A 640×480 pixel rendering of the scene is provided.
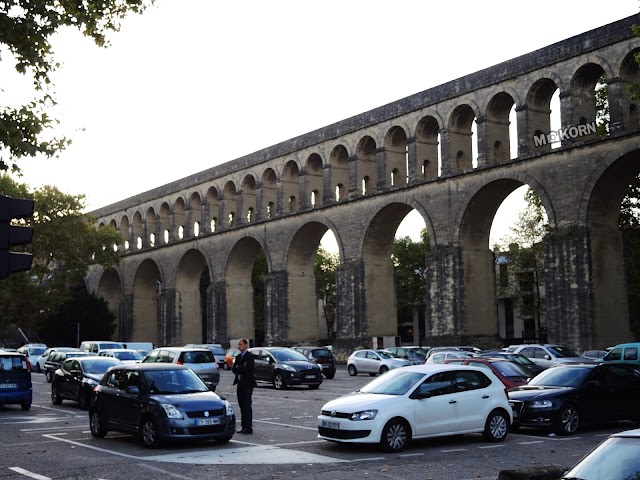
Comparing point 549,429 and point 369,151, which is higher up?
point 369,151

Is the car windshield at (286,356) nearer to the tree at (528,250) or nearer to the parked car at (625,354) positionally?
the parked car at (625,354)

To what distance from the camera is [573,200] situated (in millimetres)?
35188

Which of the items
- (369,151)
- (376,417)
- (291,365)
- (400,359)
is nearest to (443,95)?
(369,151)

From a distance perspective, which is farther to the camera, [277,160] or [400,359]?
[277,160]

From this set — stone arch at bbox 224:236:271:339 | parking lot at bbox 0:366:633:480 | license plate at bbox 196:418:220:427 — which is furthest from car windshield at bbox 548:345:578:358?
stone arch at bbox 224:236:271:339

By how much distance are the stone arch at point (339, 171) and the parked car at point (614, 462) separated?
139 ft

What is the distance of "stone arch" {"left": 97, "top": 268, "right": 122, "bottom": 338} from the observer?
239 feet

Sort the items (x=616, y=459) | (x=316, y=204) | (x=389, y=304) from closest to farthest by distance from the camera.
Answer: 1. (x=616, y=459)
2. (x=389, y=304)
3. (x=316, y=204)

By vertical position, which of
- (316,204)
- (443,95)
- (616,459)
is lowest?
(616,459)


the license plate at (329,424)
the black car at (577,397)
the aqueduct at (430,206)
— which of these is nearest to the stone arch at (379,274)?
the aqueduct at (430,206)

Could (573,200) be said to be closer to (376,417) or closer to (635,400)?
(635,400)

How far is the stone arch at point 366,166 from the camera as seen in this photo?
46906mm

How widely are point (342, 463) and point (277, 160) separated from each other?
42.0 metres

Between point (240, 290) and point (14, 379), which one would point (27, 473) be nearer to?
point (14, 379)
